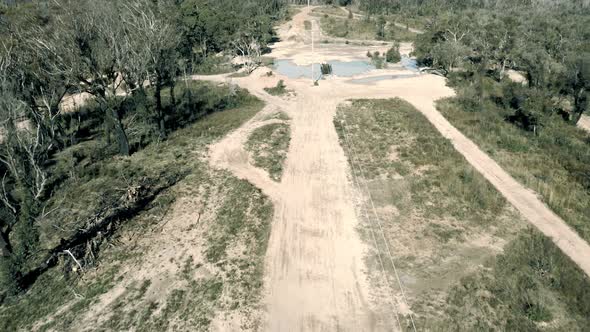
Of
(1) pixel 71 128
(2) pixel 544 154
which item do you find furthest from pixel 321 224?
(1) pixel 71 128

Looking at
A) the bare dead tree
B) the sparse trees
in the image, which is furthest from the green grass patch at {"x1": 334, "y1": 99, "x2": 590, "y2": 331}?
the bare dead tree

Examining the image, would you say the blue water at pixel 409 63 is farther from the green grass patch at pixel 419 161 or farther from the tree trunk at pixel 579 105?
the tree trunk at pixel 579 105

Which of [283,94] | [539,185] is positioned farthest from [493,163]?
[283,94]

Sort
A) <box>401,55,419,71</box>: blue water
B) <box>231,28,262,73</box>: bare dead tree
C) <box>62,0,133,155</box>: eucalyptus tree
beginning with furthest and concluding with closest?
<box>231,28,262,73</box>: bare dead tree → <box>401,55,419,71</box>: blue water → <box>62,0,133,155</box>: eucalyptus tree

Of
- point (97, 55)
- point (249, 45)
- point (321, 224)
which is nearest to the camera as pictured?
point (321, 224)

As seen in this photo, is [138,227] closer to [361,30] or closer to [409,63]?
[409,63]

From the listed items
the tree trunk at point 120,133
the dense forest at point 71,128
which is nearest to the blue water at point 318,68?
the dense forest at point 71,128

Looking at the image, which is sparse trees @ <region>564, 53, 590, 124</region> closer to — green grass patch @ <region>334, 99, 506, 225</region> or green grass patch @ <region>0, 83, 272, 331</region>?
green grass patch @ <region>334, 99, 506, 225</region>
